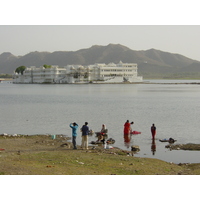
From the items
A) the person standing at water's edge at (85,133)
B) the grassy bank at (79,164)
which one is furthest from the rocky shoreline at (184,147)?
the person standing at water's edge at (85,133)

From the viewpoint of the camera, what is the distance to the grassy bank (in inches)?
444

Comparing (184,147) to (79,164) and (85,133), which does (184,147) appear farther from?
(79,164)

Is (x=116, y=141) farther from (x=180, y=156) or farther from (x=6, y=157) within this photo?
(x=6, y=157)

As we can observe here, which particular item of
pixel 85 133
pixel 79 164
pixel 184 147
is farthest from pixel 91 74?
pixel 79 164

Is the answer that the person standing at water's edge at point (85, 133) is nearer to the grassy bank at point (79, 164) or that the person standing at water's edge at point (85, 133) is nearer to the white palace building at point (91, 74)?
the grassy bank at point (79, 164)

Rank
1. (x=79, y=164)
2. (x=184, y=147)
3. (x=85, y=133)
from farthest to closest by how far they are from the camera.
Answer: (x=184, y=147), (x=85, y=133), (x=79, y=164)

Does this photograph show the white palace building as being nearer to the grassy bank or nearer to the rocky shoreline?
the rocky shoreline

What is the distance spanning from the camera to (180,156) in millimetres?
16453

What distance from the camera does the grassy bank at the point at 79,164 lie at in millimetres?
11266

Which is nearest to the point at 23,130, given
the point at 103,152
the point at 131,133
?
the point at 131,133

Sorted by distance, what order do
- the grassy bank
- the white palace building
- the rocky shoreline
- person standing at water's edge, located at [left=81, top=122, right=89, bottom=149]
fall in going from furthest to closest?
the white palace building → the rocky shoreline → person standing at water's edge, located at [left=81, top=122, right=89, bottom=149] → the grassy bank

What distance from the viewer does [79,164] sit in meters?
12.8

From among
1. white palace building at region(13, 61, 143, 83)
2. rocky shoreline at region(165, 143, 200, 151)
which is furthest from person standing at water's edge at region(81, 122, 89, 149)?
white palace building at region(13, 61, 143, 83)

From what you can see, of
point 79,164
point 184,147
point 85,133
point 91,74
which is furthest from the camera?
point 91,74
